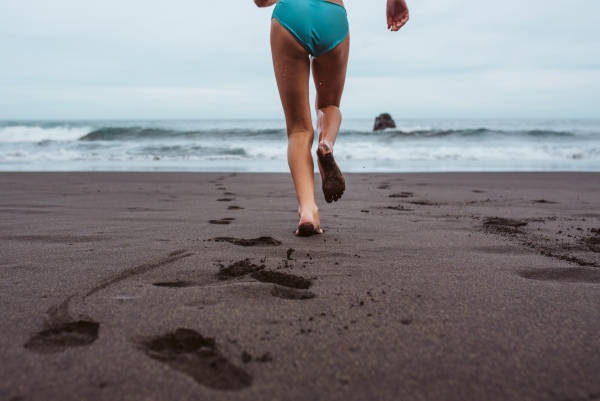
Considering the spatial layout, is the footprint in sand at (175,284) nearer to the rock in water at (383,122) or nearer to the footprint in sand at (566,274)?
the footprint in sand at (566,274)

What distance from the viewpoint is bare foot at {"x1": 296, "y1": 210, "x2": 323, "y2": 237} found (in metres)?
1.93

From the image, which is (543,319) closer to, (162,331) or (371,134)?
(162,331)

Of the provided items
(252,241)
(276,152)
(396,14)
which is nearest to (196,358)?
(252,241)

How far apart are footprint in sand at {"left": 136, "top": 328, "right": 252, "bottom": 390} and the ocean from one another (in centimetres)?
625

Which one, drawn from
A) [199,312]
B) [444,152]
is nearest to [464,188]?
[199,312]

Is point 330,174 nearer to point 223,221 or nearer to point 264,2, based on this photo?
point 223,221

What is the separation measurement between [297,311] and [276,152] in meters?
11.2

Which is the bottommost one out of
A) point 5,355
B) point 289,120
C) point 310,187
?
point 5,355

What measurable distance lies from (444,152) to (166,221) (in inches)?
402

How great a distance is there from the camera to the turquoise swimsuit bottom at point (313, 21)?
6.16ft

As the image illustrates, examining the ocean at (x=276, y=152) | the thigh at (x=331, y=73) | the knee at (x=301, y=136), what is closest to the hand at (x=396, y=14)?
the thigh at (x=331, y=73)

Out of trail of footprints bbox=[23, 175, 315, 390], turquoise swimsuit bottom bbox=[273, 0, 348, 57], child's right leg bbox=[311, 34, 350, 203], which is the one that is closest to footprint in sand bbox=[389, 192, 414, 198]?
child's right leg bbox=[311, 34, 350, 203]

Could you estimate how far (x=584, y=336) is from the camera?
0.91 m

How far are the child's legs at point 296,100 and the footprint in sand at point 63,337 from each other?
3.98ft
